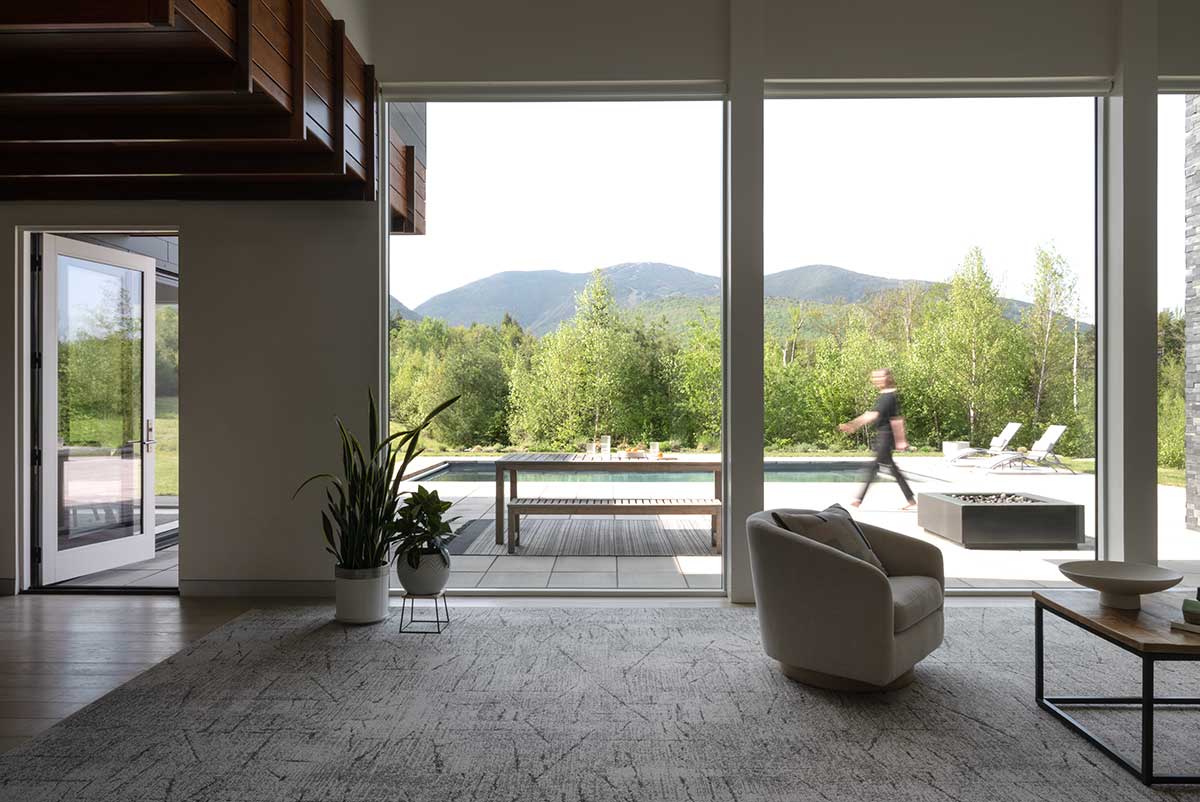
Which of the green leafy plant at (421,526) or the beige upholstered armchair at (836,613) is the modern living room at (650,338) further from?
the beige upholstered armchair at (836,613)

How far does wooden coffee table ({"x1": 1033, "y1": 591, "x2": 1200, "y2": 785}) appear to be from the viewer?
2.54 metres

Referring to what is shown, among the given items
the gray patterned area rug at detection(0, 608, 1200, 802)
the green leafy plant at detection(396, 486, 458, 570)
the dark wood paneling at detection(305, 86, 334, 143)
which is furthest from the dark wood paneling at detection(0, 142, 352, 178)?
the gray patterned area rug at detection(0, 608, 1200, 802)

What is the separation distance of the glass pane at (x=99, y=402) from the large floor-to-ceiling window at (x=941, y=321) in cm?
469

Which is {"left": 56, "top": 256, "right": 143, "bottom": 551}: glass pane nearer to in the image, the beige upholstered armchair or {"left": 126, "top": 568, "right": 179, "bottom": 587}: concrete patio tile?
{"left": 126, "top": 568, "right": 179, "bottom": 587}: concrete patio tile

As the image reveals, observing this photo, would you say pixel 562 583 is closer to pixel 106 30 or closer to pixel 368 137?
pixel 368 137

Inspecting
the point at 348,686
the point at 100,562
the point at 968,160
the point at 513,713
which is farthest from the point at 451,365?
the point at 968,160

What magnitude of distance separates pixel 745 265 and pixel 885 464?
1.57m

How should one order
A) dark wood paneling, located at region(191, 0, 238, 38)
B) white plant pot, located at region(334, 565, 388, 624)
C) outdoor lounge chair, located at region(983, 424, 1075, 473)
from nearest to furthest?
dark wood paneling, located at region(191, 0, 238, 38) → white plant pot, located at region(334, 565, 388, 624) → outdoor lounge chair, located at region(983, 424, 1075, 473)

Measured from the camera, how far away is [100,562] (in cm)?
569

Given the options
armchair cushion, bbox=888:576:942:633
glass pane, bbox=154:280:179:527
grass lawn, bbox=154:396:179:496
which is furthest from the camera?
glass pane, bbox=154:280:179:527

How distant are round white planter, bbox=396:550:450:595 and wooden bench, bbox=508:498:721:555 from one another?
0.85 meters

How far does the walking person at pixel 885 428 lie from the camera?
16.7ft

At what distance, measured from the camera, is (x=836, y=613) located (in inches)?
128

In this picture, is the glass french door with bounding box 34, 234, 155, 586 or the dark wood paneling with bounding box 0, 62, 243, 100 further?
the glass french door with bounding box 34, 234, 155, 586
